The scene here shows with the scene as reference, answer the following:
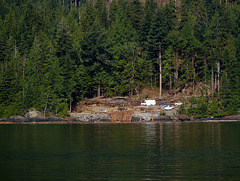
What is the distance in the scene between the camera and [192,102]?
292 feet

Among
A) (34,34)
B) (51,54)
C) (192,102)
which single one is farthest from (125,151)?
(34,34)

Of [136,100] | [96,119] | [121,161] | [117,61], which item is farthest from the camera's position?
[117,61]

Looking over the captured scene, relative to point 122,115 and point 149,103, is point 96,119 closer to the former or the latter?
point 122,115

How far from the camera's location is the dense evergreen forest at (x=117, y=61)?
9300cm

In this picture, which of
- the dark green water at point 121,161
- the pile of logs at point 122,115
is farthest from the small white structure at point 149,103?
the dark green water at point 121,161

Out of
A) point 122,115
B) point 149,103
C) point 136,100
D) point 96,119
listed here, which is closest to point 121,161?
point 122,115

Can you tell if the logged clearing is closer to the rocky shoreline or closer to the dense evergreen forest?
the dense evergreen forest

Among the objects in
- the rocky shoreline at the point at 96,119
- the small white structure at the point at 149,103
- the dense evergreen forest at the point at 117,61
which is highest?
the dense evergreen forest at the point at 117,61

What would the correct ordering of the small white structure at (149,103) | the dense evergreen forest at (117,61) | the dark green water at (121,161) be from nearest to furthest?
the dark green water at (121,161) < the dense evergreen forest at (117,61) < the small white structure at (149,103)

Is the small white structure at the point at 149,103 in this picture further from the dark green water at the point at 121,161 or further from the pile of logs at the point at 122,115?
the dark green water at the point at 121,161

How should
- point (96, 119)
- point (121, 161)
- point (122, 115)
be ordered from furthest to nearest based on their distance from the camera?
point (96, 119) < point (122, 115) < point (121, 161)

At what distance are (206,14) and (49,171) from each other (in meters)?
113

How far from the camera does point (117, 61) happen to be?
350ft

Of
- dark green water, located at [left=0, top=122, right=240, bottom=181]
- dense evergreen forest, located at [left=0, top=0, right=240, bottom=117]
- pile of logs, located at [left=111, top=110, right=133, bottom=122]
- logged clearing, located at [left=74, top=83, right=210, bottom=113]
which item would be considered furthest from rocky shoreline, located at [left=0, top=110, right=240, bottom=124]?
dark green water, located at [left=0, top=122, right=240, bottom=181]
